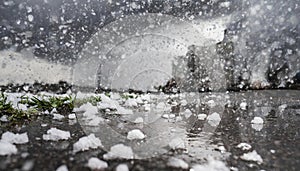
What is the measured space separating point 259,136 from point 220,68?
553 inches

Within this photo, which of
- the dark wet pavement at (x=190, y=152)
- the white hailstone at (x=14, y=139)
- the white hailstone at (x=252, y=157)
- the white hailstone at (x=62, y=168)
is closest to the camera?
the white hailstone at (x=62, y=168)

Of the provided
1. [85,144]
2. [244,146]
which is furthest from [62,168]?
[244,146]

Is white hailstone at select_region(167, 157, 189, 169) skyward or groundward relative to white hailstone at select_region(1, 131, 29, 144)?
groundward

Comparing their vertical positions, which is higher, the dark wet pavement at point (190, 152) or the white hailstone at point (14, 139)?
the white hailstone at point (14, 139)

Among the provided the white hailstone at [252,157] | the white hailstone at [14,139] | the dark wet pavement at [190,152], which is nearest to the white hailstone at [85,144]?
the dark wet pavement at [190,152]

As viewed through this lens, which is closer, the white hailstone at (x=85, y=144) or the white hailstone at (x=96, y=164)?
the white hailstone at (x=96, y=164)

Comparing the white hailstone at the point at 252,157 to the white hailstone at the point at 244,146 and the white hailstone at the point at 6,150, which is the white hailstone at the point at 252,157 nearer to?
the white hailstone at the point at 244,146

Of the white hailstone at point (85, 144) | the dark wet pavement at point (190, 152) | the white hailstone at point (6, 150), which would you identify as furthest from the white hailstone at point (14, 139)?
the white hailstone at point (85, 144)

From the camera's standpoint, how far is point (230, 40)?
15195 mm

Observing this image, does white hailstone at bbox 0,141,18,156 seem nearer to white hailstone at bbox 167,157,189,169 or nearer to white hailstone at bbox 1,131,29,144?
white hailstone at bbox 1,131,29,144

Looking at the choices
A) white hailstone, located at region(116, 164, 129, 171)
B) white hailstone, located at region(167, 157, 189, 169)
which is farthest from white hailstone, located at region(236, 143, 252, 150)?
white hailstone, located at region(116, 164, 129, 171)

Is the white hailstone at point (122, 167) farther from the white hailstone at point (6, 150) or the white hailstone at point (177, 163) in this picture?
the white hailstone at point (6, 150)

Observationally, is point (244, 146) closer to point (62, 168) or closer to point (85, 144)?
point (85, 144)

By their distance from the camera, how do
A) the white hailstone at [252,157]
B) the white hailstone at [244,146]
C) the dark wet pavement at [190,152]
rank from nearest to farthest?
the dark wet pavement at [190,152] → the white hailstone at [252,157] → the white hailstone at [244,146]
